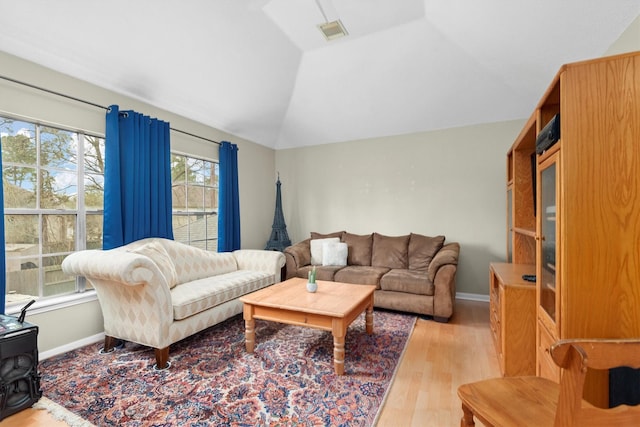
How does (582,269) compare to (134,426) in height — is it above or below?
above

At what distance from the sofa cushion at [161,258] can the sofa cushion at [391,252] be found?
98.8 inches

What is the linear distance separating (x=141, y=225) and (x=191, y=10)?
2.01 meters

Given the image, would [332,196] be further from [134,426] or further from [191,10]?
[134,426]

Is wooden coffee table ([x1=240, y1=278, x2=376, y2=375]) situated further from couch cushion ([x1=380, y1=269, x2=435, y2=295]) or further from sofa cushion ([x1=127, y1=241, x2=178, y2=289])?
sofa cushion ([x1=127, y1=241, x2=178, y2=289])

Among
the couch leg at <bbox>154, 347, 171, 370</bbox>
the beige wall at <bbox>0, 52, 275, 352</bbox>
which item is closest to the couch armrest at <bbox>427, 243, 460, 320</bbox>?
the couch leg at <bbox>154, 347, 171, 370</bbox>

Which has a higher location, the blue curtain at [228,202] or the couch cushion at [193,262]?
the blue curtain at [228,202]

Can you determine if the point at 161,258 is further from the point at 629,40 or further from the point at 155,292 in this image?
the point at 629,40

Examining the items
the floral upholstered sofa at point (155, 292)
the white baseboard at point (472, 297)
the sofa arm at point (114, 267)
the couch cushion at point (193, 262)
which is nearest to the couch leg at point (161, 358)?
the floral upholstered sofa at point (155, 292)

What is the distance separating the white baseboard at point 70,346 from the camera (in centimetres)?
238

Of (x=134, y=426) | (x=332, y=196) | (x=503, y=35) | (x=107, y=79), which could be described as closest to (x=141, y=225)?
(x=107, y=79)

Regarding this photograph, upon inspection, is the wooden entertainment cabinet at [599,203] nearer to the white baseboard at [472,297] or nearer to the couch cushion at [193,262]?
the white baseboard at [472,297]

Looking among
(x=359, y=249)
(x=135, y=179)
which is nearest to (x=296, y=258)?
(x=359, y=249)

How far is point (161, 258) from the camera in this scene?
2828mm

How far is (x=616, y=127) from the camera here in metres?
1.21
